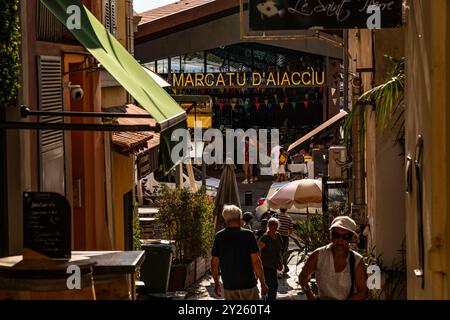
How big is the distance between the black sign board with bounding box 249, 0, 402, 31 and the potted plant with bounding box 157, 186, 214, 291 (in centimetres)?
860

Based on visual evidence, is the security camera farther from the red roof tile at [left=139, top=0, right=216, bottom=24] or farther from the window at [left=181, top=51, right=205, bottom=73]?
the window at [left=181, top=51, right=205, bottom=73]

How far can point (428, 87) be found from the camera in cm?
670

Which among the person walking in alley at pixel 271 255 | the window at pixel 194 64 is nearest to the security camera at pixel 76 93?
the person walking in alley at pixel 271 255

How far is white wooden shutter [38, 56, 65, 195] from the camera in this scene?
38.2 ft

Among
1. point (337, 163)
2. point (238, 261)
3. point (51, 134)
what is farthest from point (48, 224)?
point (337, 163)

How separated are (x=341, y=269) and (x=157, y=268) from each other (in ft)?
28.2

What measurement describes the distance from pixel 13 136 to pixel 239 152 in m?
31.8

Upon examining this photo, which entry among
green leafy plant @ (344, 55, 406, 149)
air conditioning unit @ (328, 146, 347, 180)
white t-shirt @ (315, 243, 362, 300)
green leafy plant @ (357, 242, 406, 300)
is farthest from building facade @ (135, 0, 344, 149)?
white t-shirt @ (315, 243, 362, 300)

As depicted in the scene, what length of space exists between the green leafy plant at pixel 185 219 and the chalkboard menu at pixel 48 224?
10680 mm

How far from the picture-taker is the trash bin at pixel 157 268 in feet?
55.5

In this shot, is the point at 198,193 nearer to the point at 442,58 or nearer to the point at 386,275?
the point at 386,275

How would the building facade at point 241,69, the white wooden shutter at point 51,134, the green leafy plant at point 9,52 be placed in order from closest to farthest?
1. the green leafy plant at point 9,52
2. the white wooden shutter at point 51,134
3. the building facade at point 241,69

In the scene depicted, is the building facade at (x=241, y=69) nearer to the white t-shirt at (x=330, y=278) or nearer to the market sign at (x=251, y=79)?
the market sign at (x=251, y=79)
